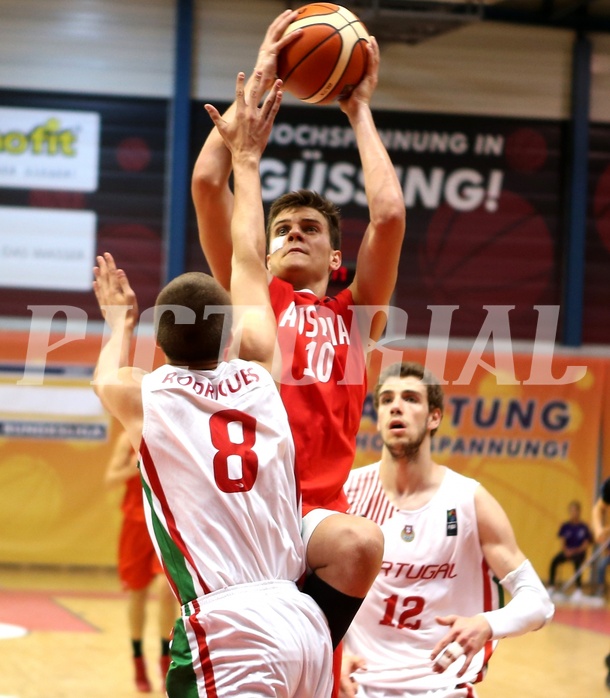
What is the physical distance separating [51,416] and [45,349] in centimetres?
76

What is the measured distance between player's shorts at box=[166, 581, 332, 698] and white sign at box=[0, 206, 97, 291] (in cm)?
1041

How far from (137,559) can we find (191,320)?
4.76m

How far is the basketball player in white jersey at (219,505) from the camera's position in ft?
10.3

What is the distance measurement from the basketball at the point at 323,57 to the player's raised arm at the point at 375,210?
0.22ft

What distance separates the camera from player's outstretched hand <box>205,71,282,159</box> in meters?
3.69

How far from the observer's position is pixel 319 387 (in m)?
3.85

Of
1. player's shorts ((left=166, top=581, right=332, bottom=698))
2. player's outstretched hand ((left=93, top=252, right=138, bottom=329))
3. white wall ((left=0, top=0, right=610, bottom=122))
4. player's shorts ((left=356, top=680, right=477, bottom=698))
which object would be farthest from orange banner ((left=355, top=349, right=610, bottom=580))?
player's shorts ((left=166, top=581, right=332, bottom=698))

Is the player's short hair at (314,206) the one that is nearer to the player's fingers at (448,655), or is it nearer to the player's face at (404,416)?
the player's face at (404,416)

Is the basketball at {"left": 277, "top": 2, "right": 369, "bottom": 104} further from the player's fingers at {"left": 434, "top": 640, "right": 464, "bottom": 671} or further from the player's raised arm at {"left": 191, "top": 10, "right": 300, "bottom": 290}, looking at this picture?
the player's fingers at {"left": 434, "top": 640, "right": 464, "bottom": 671}

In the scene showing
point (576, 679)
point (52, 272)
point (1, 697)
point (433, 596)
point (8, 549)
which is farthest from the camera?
point (52, 272)

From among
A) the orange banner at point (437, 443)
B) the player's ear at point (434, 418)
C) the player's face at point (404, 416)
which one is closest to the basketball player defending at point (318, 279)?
the player's face at point (404, 416)

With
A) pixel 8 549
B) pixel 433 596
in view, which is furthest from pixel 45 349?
pixel 433 596

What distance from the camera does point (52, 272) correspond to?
13234 mm

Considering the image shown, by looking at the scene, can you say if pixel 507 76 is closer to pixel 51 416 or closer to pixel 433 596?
pixel 51 416
